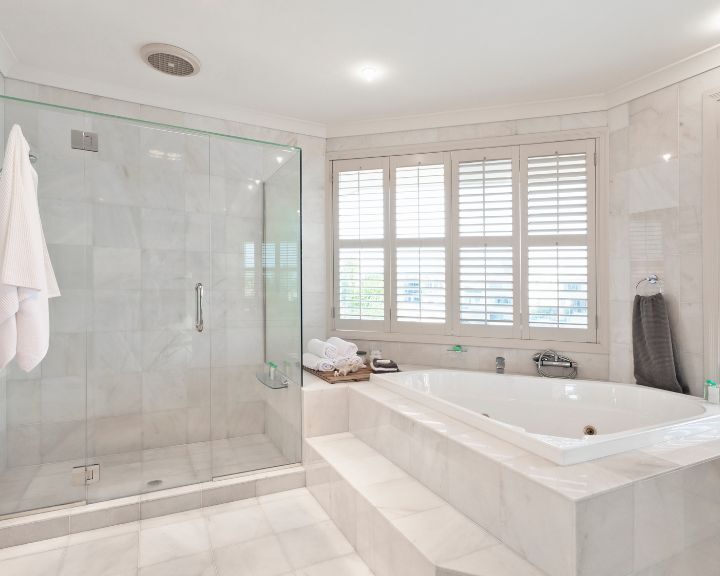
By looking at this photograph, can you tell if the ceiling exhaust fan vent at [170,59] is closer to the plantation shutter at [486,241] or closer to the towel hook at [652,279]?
the plantation shutter at [486,241]

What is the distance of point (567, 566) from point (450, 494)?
56 centimetres

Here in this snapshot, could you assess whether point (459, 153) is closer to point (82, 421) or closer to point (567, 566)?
point (567, 566)

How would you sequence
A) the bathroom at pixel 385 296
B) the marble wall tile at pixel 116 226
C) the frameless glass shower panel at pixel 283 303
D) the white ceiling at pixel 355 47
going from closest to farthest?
the bathroom at pixel 385 296 → the white ceiling at pixel 355 47 → the marble wall tile at pixel 116 226 → the frameless glass shower panel at pixel 283 303

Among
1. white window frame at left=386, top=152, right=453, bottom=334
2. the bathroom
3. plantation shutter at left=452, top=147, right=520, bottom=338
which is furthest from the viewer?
white window frame at left=386, top=152, right=453, bottom=334

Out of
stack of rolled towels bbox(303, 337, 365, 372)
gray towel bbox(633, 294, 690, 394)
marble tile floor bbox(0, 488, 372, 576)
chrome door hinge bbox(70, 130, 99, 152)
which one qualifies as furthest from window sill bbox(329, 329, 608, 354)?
chrome door hinge bbox(70, 130, 99, 152)

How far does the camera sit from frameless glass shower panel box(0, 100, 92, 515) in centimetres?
212

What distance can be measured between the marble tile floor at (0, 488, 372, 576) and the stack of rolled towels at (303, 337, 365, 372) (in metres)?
0.89

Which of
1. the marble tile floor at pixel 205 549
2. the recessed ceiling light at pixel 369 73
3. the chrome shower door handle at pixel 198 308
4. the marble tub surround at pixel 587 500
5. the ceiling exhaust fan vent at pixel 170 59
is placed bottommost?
the marble tile floor at pixel 205 549

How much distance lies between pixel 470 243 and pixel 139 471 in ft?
8.22

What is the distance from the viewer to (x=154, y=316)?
2.40 meters

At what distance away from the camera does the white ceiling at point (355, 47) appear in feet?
6.66

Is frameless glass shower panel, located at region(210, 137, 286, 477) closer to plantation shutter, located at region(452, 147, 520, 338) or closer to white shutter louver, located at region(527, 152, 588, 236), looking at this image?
plantation shutter, located at region(452, 147, 520, 338)

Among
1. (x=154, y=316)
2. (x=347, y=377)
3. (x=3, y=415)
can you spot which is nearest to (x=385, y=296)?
(x=347, y=377)

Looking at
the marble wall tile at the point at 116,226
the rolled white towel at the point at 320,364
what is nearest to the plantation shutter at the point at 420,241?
the rolled white towel at the point at 320,364
